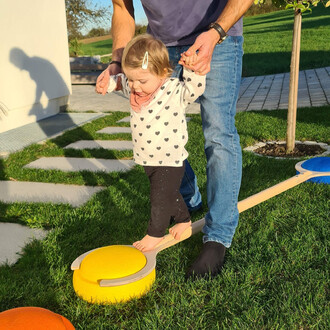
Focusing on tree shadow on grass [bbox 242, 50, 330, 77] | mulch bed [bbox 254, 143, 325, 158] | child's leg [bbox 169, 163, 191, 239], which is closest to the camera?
child's leg [bbox 169, 163, 191, 239]

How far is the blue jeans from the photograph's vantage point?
2498 mm

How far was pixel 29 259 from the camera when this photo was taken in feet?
8.89

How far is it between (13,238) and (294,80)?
337 centimetres

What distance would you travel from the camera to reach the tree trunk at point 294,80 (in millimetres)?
4848

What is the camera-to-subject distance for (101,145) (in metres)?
5.67

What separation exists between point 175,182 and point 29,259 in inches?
38.3

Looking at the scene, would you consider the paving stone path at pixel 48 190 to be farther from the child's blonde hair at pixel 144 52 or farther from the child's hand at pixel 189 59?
the child's hand at pixel 189 59

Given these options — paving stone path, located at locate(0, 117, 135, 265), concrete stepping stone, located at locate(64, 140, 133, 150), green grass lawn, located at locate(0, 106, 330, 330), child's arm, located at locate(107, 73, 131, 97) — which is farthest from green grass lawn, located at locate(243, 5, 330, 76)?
child's arm, located at locate(107, 73, 131, 97)

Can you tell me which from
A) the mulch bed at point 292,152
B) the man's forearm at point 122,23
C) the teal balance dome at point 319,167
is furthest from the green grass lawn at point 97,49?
the man's forearm at point 122,23

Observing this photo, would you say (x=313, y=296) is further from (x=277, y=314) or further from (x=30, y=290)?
(x=30, y=290)

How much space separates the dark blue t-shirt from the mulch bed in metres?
2.71

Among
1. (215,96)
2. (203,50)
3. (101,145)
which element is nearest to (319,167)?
(215,96)

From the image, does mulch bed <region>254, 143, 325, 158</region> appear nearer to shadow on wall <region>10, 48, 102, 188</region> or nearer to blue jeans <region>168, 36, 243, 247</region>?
shadow on wall <region>10, 48, 102, 188</region>

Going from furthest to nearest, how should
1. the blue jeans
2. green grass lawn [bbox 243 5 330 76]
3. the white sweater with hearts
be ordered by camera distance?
green grass lawn [bbox 243 5 330 76] → the blue jeans → the white sweater with hearts
